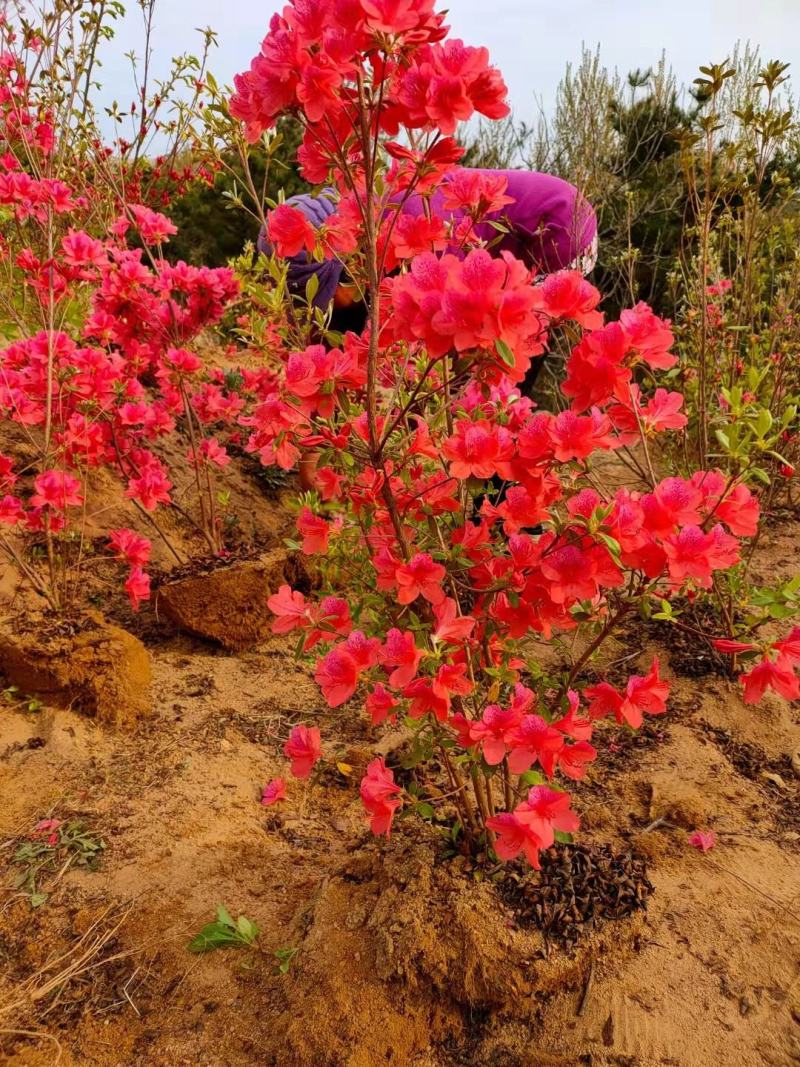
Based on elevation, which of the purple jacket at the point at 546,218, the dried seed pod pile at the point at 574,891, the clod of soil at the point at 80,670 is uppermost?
the purple jacket at the point at 546,218

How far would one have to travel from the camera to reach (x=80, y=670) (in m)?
2.63

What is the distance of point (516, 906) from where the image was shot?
150 centimetres

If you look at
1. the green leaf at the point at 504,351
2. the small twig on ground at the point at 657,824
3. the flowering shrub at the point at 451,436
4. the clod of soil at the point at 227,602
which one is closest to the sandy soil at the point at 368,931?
the small twig on ground at the point at 657,824

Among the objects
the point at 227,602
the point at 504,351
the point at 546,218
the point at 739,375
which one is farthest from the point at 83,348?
the point at 739,375

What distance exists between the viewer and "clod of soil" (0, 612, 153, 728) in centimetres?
262

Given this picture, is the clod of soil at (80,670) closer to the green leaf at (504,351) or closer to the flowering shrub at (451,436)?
the flowering shrub at (451,436)

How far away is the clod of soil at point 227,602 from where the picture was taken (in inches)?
121

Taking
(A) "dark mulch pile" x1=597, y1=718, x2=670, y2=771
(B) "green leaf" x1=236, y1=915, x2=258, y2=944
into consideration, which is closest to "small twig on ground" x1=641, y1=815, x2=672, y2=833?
(A) "dark mulch pile" x1=597, y1=718, x2=670, y2=771

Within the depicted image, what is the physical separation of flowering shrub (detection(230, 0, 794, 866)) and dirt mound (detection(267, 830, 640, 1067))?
0.18 m

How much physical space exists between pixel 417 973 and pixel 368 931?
0.14m

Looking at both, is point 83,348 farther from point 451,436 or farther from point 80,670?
point 451,436

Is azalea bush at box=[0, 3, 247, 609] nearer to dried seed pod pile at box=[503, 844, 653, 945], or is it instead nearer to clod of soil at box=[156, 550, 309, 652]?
clod of soil at box=[156, 550, 309, 652]

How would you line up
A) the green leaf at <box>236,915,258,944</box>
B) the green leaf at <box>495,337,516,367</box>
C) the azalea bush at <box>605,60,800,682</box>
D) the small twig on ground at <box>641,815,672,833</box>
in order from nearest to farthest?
1. the green leaf at <box>495,337,516,367</box>
2. the azalea bush at <box>605,60,800,682</box>
3. the green leaf at <box>236,915,258,944</box>
4. the small twig on ground at <box>641,815,672,833</box>

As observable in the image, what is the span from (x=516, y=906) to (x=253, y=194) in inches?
71.9
